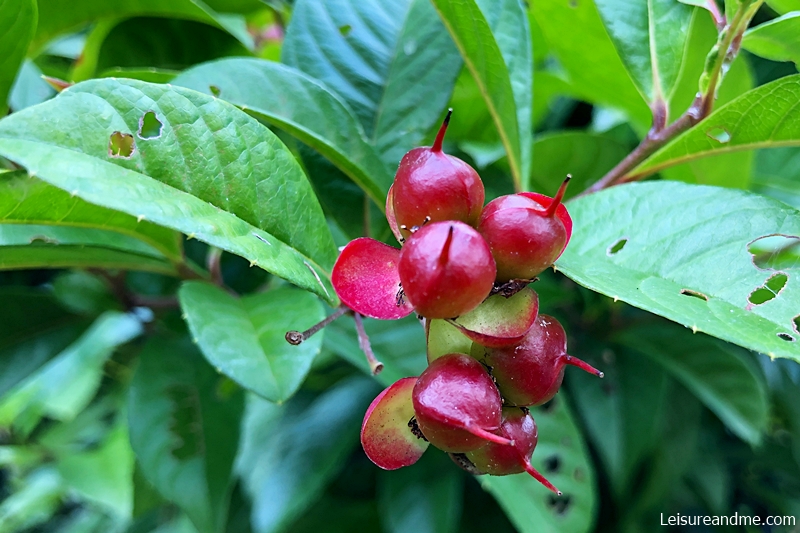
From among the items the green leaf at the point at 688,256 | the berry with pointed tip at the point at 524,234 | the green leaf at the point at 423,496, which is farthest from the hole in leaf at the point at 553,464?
the berry with pointed tip at the point at 524,234

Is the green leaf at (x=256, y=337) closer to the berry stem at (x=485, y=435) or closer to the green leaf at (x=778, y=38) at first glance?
the berry stem at (x=485, y=435)

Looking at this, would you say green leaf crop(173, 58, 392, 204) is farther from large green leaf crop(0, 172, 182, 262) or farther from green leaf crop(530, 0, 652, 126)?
green leaf crop(530, 0, 652, 126)

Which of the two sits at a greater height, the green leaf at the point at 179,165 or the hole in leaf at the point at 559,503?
the green leaf at the point at 179,165

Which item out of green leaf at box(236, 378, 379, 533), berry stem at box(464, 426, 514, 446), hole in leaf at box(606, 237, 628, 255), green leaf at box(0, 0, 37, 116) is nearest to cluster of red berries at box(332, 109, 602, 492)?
berry stem at box(464, 426, 514, 446)

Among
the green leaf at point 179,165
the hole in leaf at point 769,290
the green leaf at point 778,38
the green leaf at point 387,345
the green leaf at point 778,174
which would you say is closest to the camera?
the green leaf at point 179,165

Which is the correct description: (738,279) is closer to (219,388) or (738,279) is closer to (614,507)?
(219,388)

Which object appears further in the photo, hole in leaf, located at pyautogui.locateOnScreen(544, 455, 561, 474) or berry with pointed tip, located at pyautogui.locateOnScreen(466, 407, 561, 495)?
hole in leaf, located at pyautogui.locateOnScreen(544, 455, 561, 474)
